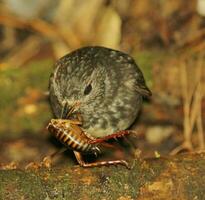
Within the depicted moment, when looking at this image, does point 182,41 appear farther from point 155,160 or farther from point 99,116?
point 155,160

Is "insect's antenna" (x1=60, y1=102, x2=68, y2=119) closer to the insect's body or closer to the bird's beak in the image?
the bird's beak

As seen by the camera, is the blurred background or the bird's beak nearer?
the bird's beak

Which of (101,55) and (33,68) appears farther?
(33,68)

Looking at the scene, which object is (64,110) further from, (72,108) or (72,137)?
(72,137)

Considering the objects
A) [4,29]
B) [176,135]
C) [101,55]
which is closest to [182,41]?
[176,135]

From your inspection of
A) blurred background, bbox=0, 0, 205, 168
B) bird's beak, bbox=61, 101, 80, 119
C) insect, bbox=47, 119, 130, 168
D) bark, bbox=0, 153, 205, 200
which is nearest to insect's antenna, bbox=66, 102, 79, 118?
bird's beak, bbox=61, 101, 80, 119

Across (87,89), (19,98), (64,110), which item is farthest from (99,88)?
(19,98)
